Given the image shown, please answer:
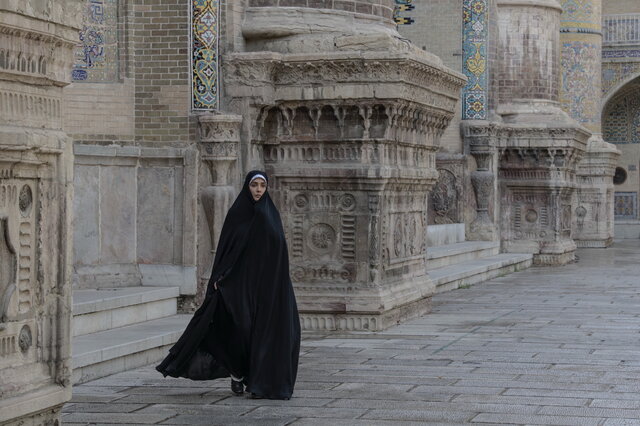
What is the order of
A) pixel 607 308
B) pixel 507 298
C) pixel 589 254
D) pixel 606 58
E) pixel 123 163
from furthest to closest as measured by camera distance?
pixel 606 58
pixel 589 254
pixel 507 298
pixel 607 308
pixel 123 163

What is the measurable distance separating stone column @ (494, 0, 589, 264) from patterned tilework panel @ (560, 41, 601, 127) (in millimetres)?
4546

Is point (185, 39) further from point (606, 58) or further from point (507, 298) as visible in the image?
point (606, 58)

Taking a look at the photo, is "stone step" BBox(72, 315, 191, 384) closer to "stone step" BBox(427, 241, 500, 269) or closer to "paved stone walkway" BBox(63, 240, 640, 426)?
"paved stone walkway" BBox(63, 240, 640, 426)

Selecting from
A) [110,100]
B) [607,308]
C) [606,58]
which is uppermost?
[606,58]

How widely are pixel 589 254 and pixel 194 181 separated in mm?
12921

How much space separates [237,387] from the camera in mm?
6898

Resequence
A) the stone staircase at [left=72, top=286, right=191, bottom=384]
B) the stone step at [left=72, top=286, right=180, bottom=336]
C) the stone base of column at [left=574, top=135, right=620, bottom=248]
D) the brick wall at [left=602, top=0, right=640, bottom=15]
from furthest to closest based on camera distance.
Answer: the brick wall at [left=602, top=0, right=640, bottom=15] < the stone base of column at [left=574, top=135, right=620, bottom=248] < the stone step at [left=72, top=286, right=180, bottom=336] < the stone staircase at [left=72, top=286, right=191, bottom=384]

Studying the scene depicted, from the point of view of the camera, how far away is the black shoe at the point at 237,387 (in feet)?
22.6

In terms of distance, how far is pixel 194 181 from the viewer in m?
9.73

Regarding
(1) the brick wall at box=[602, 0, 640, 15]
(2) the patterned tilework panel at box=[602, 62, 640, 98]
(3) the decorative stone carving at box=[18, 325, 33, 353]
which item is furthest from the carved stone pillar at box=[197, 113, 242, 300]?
(1) the brick wall at box=[602, 0, 640, 15]

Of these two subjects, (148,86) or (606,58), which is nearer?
(148,86)

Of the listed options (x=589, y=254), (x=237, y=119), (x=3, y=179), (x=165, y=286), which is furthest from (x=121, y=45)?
(x=589, y=254)

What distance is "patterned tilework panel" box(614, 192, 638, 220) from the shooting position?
28.5m

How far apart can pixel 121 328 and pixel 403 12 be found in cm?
969
